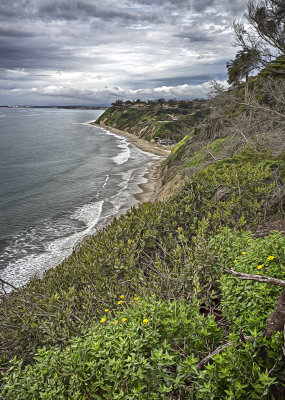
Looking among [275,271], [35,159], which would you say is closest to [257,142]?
[275,271]

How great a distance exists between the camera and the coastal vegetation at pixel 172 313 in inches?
97.0

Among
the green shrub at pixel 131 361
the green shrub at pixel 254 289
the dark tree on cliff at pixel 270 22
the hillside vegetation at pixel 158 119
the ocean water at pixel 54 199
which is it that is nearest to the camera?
the green shrub at pixel 131 361

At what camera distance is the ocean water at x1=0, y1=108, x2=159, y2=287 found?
16016 mm

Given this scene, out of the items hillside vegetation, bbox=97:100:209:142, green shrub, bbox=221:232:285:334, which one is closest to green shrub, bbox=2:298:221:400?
green shrub, bbox=221:232:285:334

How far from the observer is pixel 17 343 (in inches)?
200

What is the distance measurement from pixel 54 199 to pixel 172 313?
935 inches

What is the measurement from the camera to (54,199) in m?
25.5

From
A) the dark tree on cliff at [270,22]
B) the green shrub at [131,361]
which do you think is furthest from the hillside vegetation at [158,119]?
the green shrub at [131,361]

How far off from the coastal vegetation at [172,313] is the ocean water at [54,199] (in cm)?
233

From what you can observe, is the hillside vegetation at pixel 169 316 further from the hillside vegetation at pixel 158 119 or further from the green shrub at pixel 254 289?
the hillside vegetation at pixel 158 119

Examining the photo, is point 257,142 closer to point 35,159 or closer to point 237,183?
point 237,183

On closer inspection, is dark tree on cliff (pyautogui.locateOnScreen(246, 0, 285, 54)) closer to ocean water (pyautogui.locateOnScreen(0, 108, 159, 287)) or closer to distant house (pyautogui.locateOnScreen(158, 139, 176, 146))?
ocean water (pyautogui.locateOnScreen(0, 108, 159, 287))

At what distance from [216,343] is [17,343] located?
3876mm

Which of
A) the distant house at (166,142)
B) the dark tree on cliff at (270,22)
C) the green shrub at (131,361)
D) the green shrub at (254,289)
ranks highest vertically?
the dark tree on cliff at (270,22)
